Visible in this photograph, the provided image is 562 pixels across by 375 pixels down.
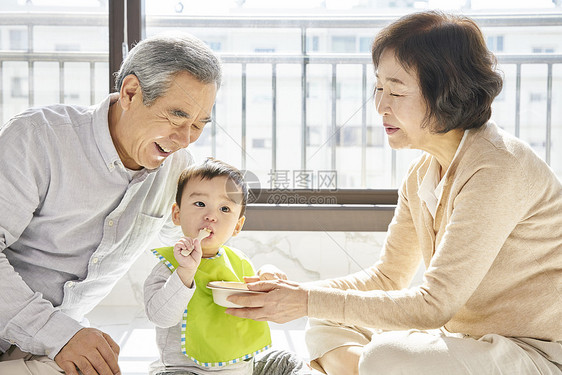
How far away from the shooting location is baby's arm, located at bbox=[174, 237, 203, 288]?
1.39 meters

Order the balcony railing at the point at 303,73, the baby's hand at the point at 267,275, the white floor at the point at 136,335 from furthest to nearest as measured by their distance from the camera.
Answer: the balcony railing at the point at 303,73, the white floor at the point at 136,335, the baby's hand at the point at 267,275

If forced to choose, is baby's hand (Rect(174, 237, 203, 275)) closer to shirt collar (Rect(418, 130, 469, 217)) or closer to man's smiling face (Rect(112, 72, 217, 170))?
man's smiling face (Rect(112, 72, 217, 170))

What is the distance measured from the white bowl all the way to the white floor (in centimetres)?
74

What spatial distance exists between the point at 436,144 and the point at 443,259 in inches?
13.0

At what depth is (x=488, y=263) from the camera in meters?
1.32

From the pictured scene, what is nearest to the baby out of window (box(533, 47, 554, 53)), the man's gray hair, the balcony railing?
the man's gray hair

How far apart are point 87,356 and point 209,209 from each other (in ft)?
1.51

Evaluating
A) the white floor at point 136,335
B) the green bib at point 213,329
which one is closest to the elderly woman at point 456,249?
the green bib at point 213,329

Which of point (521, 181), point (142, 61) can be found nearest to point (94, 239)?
point (142, 61)

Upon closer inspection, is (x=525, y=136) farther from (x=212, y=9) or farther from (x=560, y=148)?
(x=212, y=9)

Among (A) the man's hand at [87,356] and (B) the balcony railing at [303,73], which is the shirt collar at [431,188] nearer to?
(A) the man's hand at [87,356]

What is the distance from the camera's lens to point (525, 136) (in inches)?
115

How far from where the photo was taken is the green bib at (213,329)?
1463 mm

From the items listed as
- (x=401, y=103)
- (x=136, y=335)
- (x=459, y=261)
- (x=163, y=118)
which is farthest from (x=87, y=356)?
(x=136, y=335)
